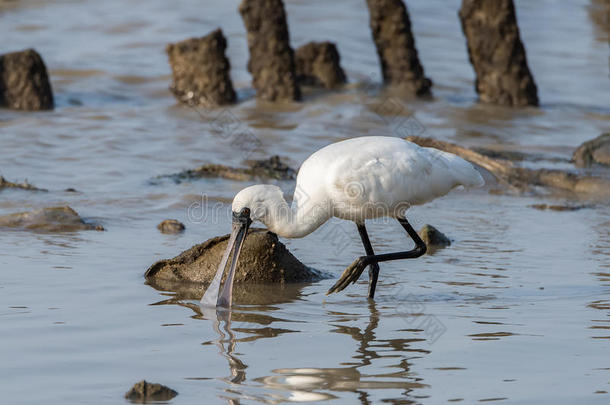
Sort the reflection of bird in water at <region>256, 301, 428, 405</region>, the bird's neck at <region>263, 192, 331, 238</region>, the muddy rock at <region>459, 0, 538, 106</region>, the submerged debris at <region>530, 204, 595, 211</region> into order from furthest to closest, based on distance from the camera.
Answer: the muddy rock at <region>459, 0, 538, 106</region>, the submerged debris at <region>530, 204, 595, 211</region>, the bird's neck at <region>263, 192, 331, 238</region>, the reflection of bird in water at <region>256, 301, 428, 405</region>

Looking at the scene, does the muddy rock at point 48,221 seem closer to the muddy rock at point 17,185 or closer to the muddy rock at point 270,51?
the muddy rock at point 17,185

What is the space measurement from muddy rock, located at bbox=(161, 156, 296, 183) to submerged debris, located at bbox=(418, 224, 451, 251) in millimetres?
2804

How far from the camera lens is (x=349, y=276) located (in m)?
6.54

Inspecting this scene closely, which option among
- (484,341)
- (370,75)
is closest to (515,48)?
(370,75)

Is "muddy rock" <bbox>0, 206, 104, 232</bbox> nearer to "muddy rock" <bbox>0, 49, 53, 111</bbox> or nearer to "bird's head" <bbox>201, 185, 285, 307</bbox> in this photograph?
"bird's head" <bbox>201, 185, 285, 307</bbox>

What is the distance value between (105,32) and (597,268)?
52.6 ft

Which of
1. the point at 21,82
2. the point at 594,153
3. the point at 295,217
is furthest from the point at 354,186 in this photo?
the point at 21,82

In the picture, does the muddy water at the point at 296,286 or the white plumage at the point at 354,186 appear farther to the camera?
the white plumage at the point at 354,186

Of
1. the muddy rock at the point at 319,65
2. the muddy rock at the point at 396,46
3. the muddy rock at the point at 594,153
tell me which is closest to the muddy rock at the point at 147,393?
the muddy rock at the point at 594,153

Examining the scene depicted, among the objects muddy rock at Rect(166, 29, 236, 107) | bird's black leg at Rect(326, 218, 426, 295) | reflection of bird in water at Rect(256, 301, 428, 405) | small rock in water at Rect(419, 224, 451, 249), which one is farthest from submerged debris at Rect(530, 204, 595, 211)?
muddy rock at Rect(166, 29, 236, 107)

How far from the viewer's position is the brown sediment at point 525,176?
10.5 meters

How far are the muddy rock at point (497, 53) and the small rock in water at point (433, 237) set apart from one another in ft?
26.0

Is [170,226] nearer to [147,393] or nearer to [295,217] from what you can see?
[295,217]

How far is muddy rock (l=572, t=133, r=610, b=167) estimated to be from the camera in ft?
38.3
